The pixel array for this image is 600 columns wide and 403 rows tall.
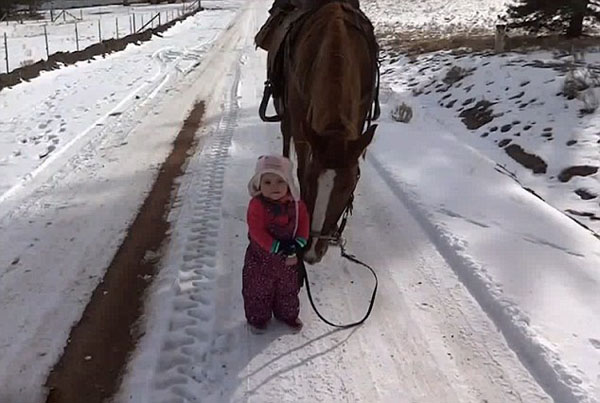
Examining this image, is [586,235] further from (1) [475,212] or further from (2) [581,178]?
(2) [581,178]

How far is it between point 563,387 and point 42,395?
114 inches

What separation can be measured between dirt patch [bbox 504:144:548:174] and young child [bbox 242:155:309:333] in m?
4.58

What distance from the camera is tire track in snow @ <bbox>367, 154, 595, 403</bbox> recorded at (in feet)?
11.5

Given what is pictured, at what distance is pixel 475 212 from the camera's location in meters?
6.09

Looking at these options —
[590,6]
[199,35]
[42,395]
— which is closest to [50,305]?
[42,395]

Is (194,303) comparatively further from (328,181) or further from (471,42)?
(471,42)

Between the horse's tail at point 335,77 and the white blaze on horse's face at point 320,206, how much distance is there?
0.27 m

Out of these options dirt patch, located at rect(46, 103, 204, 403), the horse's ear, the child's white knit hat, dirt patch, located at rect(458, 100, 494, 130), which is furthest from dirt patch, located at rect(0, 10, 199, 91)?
the horse's ear

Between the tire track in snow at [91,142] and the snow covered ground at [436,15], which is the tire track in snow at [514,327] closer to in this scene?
the tire track in snow at [91,142]

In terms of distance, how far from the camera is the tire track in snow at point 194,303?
357cm

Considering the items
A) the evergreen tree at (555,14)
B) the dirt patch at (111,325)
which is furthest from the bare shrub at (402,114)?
the evergreen tree at (555,14)

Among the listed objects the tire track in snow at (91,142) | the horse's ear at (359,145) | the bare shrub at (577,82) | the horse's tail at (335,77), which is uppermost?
the horse's tail at (335,77)

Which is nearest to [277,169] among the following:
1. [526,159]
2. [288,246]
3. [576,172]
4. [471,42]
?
[288,246]

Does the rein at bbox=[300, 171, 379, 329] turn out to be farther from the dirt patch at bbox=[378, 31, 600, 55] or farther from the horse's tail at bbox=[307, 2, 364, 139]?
the dirt patch at bbox=[378, 31, 600, 55]
